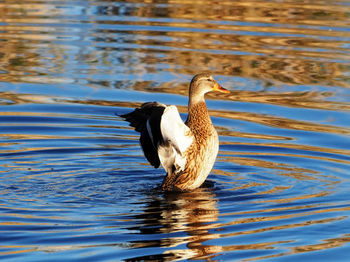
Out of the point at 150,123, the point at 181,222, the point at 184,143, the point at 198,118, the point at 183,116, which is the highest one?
the point at 150,123

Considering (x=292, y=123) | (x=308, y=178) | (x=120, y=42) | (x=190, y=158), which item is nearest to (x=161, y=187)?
(x=190, y=158)

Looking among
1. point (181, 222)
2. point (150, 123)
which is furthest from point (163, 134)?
point (181, 222)

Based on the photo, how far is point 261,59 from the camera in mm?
14344

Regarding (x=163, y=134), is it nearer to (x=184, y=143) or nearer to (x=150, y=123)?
(x=150, y=123)

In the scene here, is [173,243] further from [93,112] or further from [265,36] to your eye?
[265,36]

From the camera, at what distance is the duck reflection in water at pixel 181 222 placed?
701cm

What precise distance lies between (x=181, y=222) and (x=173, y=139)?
923 mm

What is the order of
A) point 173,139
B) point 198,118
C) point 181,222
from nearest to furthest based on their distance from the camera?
point 181,222
point 173,139
point 198,118

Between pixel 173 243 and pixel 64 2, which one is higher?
pixel 64 2

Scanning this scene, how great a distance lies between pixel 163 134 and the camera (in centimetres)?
819

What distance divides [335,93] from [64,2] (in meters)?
7.76

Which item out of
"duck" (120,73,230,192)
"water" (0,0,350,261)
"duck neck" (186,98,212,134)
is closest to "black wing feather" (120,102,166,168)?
"duck" (120,73,230,192)

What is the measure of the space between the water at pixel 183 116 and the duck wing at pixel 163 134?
365 millimetres

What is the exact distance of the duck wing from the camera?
8078 mm
